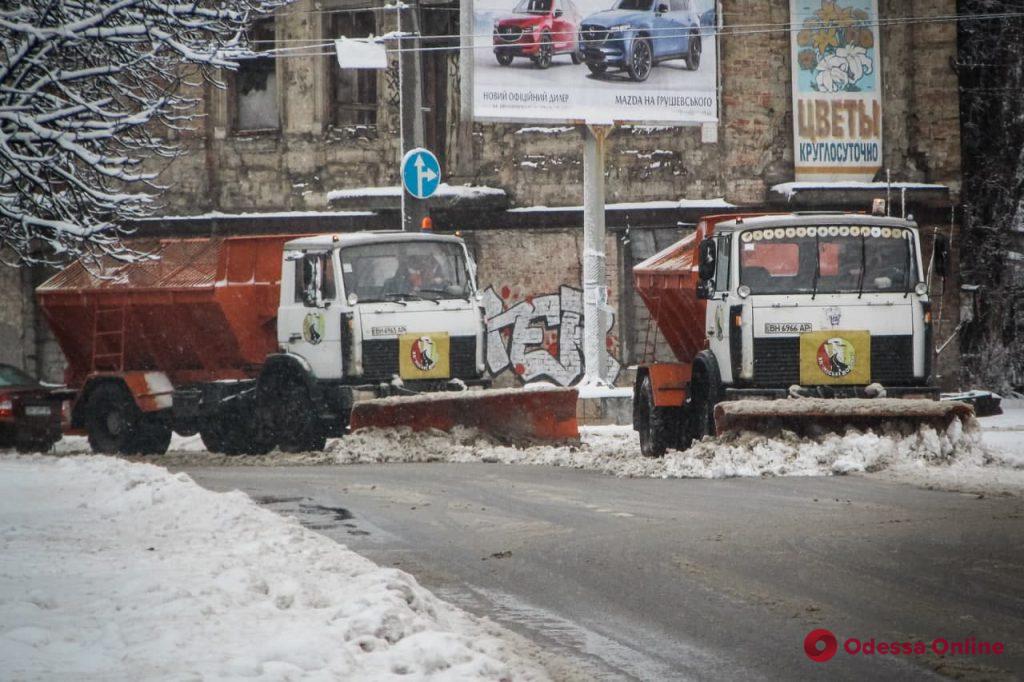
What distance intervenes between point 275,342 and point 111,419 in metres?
3.20

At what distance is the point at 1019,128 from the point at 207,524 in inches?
926

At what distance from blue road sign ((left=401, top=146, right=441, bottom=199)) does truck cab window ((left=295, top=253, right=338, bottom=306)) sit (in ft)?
11.3

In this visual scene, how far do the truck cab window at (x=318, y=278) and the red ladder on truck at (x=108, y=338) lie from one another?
3917 mm

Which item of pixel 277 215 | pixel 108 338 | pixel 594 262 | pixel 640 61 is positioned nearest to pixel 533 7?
pixel 640 61

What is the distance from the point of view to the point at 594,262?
24703 mm

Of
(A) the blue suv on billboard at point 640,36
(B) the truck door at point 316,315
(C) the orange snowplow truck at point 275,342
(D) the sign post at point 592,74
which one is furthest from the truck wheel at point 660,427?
(A) the blue suv on billboard at point 640,36

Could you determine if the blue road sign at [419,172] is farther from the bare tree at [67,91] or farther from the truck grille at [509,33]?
the bare tree at [67,91]

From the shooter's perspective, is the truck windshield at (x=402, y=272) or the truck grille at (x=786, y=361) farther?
the truck windshield at (x=402, y=272)

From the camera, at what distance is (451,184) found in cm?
2981

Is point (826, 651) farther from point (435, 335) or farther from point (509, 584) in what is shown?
point (435, 335)

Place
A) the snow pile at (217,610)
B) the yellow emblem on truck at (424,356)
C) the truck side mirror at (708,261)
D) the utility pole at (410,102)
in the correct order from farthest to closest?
the utility pole at (410,102) < the yellow emblem on truck at (424,356) < the truck side mirror at (708,261) < the snow pile at (217,610)

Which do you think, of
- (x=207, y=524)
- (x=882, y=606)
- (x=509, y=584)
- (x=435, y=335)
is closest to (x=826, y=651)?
(x=882, y=606)

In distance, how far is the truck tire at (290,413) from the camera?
18.6 metres

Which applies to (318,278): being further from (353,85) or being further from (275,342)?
(353,85)
